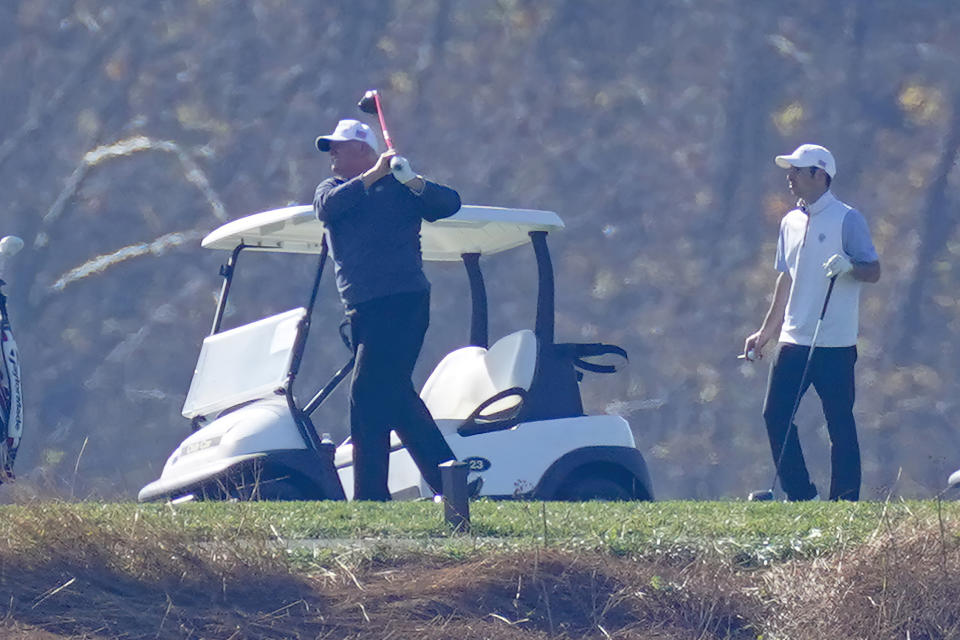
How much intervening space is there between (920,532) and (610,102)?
14.8 m

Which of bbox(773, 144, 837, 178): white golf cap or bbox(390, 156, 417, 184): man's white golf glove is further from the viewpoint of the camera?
bbox(773, 144, 837, 178): white golf cap

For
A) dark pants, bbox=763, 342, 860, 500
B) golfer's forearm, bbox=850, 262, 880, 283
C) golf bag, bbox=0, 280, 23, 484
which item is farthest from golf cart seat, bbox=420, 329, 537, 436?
golf bag, bbox=0, 280, 23, 484

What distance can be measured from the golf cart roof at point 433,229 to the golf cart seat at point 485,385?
514 millimetres

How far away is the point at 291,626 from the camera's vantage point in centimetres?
471

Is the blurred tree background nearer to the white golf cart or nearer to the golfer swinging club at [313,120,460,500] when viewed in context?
the white golf cart

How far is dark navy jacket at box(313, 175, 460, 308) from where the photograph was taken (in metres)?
7.21

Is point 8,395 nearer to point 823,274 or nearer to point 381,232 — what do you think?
point 381,232

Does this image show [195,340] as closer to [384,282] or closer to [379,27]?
[379,27]

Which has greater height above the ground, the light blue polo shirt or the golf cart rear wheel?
the light blue polo shirt

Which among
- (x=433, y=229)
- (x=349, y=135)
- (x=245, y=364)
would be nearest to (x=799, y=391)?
(x=433, y=229)

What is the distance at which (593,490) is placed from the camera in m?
7.92

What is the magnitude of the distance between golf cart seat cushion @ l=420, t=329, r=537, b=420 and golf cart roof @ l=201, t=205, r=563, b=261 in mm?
511

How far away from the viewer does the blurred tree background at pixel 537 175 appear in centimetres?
1859

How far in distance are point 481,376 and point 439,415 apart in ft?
0.98
